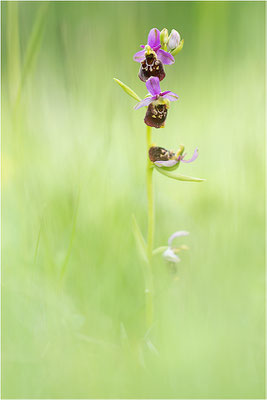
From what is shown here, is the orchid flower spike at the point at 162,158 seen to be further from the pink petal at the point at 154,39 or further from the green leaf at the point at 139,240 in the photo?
the pink petal at the point at 154,39

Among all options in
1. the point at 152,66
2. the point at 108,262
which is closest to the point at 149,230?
A: the point at 108,262

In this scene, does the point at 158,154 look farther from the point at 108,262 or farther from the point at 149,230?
the point at 108,262

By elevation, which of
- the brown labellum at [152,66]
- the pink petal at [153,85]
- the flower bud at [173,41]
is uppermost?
the flower bud at [173,41]

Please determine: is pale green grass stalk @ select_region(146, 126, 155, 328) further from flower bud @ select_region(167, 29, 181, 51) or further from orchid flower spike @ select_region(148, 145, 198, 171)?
flower bud @ select_region(167, 29, 181, 51)

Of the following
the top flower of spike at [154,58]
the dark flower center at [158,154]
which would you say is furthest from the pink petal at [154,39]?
the dark flower center at [158,154]

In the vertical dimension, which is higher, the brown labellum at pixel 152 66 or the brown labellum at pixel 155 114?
Result: the brown labellum at pixel 152 66

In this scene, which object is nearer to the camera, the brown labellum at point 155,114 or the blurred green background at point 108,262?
the blurred green background at point 108,262

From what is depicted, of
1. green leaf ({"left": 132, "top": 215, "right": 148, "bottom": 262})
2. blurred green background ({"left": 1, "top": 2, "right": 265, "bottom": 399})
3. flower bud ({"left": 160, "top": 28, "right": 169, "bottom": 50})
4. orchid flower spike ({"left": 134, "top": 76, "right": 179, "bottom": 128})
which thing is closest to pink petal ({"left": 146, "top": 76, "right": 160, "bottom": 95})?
orchid flower spike ({"left": 134, "top": 76, "right": 179, "bottom": 128})

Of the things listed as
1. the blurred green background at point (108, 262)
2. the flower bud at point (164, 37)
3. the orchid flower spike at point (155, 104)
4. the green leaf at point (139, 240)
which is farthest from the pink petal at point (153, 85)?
the green leaf at point (139, 240)
